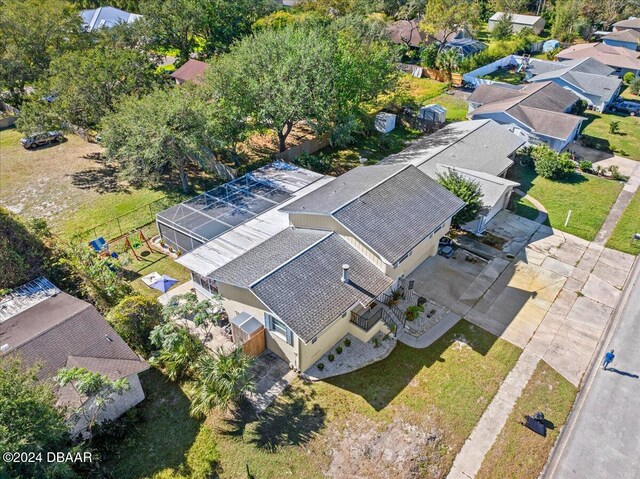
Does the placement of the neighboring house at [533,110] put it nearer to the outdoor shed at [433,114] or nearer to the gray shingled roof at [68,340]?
→ the outdoor shed at [433,114]

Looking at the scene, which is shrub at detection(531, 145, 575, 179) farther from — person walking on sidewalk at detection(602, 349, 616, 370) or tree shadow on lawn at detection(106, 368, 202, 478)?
tree shadow on lawn at detection(106, 368, 202, 478)

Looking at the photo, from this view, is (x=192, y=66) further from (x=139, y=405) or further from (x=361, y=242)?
(x=139, y=405)

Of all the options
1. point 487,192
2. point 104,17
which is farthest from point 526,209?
point 104,17

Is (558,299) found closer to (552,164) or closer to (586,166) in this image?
(552,164)

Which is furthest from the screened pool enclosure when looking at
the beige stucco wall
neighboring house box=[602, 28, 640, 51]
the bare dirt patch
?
neighboring house box=[602, 28, 640, 51]

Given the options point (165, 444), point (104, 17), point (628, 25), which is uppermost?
point (104, 17)
